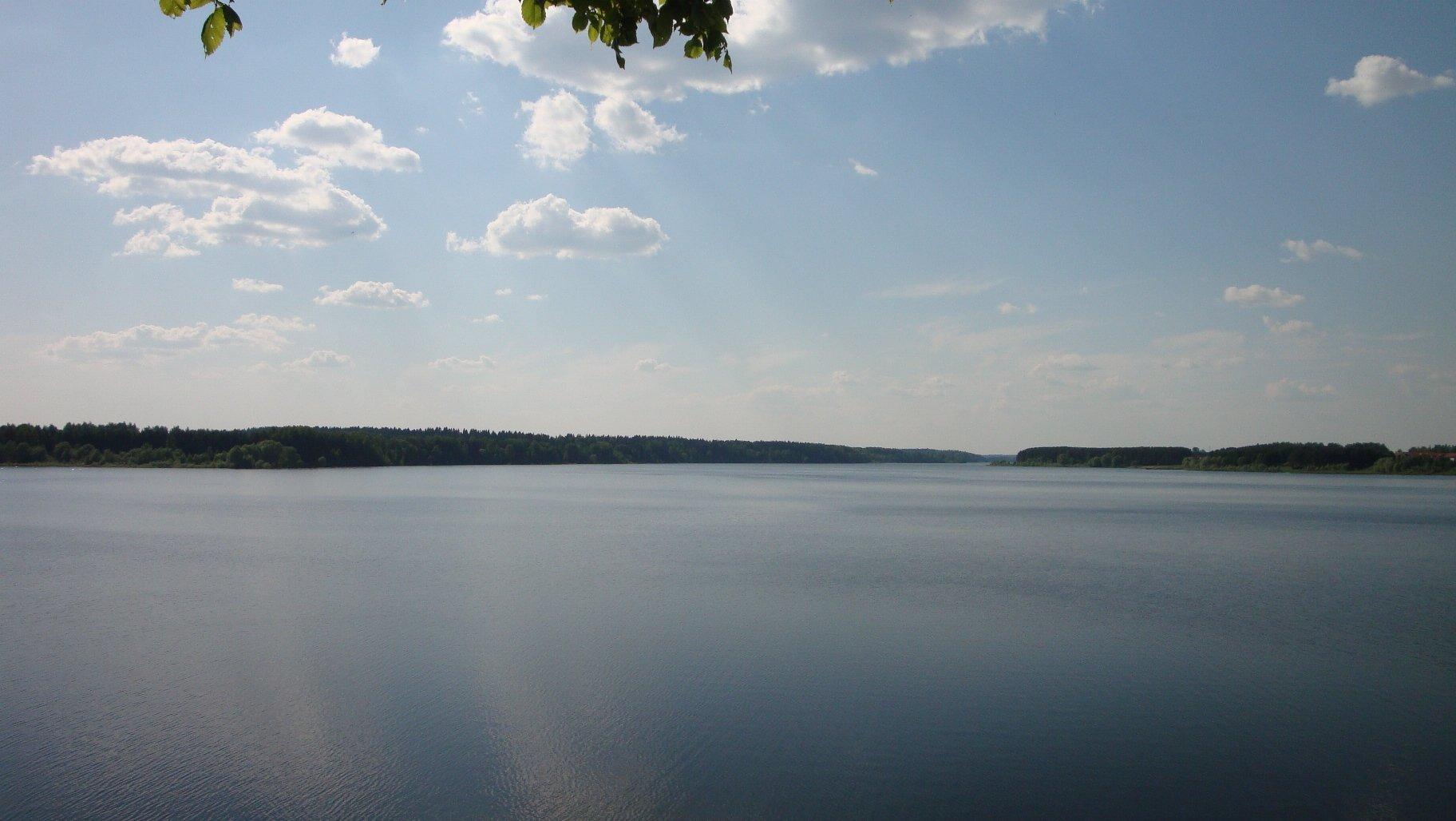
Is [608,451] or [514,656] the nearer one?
[514,656]

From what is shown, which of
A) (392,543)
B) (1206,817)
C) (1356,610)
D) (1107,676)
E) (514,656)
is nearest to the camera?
(1206,817)

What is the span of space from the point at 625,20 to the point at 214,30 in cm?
147

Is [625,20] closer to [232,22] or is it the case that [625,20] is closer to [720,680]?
[232,22]

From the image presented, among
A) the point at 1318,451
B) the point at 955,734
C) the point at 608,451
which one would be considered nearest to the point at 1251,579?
the point at 955,734

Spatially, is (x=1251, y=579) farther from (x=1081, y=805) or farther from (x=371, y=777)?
(x=371, y=777)

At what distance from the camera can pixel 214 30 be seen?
276 centimetres

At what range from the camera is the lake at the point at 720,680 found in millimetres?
5953

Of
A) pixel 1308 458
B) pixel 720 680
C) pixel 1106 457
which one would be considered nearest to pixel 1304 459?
pixel 1308 458

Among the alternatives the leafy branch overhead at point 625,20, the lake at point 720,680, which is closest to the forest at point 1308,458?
the lake at point 720,680

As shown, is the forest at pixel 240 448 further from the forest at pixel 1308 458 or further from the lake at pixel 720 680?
the forest at pixel 1308 458

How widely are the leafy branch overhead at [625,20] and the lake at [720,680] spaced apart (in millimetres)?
4599

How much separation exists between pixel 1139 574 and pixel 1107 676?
26.8ft

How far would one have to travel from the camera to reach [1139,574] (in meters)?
16.0

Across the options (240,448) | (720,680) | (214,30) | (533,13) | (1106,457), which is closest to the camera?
(214,30)
